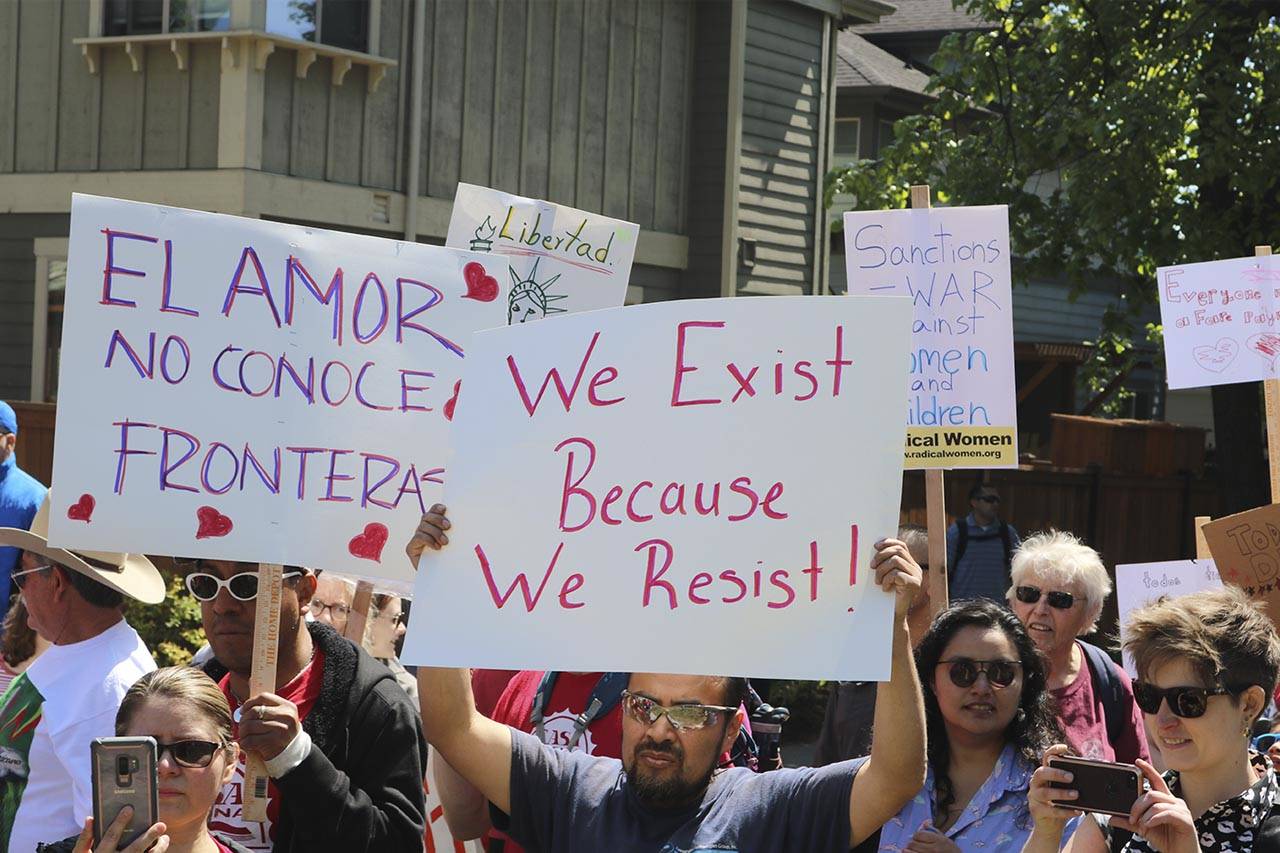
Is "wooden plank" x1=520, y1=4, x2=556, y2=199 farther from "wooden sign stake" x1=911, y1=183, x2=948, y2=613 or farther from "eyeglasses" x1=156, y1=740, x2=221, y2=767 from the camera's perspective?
"eyeglasses" x1=156, y1=740, x2=221, y2=767

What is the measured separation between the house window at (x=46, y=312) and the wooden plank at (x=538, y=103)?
13.1 feet

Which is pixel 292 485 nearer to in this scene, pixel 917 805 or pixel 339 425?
pixel 339 425

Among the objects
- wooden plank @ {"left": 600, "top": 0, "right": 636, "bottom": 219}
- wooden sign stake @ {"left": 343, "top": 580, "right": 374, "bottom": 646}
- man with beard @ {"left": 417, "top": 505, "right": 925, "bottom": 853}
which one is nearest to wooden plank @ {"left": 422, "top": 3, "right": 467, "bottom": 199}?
wooden plank @ {"left": 600, "top": 0, "right": 636, "bottom": 219}

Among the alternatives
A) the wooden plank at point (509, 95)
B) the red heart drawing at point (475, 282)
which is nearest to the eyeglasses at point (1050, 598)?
the red heart drawing at point (475, 282)

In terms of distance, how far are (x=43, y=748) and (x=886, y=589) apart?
199 cm

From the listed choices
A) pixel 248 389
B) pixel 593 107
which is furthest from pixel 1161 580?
pixel 593 107

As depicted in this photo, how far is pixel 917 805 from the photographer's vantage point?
3.76 meters

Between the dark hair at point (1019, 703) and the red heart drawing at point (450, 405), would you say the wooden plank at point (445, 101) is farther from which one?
the dark hair at point (1019, 703)

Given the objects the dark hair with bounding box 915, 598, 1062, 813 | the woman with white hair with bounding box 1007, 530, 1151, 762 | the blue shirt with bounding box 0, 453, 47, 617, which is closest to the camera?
the dark hair with bounding box 915, 598, 1062, 813

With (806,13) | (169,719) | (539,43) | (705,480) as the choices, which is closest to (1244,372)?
(705,480)

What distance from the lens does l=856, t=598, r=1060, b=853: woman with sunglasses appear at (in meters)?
3.71

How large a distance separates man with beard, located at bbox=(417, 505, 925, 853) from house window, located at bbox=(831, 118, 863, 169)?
80.7 ft

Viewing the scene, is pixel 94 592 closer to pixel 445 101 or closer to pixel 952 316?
pixel 952 316

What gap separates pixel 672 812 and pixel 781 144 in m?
14.7
